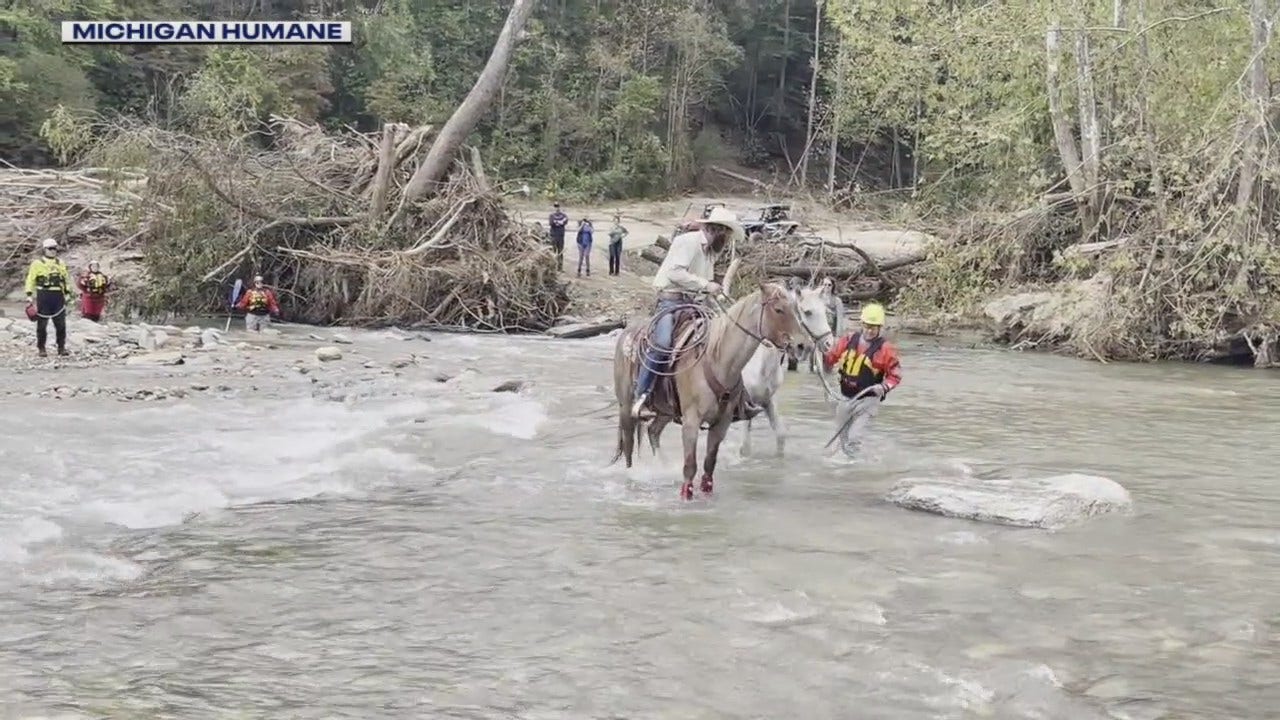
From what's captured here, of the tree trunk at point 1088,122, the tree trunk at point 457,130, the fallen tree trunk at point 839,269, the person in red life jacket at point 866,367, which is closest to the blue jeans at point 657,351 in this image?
the person in red life jacket at point 866,367

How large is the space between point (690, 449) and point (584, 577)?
191 centimetres

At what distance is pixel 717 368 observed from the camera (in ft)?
30.4

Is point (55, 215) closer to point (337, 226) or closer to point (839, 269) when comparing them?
point (337, 226)

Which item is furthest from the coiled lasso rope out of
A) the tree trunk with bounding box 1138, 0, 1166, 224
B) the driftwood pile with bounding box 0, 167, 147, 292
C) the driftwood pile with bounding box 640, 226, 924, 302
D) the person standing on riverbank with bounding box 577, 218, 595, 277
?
the person standing on riverbank with bounding box 577, 218, 595, 277

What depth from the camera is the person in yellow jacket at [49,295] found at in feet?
54.6

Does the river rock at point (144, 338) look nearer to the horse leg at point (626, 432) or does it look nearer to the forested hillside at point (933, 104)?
the forested hillside at point (933, 104)

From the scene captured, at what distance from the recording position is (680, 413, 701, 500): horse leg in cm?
933

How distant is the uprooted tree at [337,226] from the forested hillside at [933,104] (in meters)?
1.25

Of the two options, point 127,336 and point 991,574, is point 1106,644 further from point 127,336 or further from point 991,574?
point 127,336

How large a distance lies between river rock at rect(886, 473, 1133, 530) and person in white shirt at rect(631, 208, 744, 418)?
7.13 ft

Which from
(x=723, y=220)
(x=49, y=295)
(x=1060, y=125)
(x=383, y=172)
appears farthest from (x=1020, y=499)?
(x=1060, y=125)

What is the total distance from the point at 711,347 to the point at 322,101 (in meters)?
42.5

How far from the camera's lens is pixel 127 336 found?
19.0 meters

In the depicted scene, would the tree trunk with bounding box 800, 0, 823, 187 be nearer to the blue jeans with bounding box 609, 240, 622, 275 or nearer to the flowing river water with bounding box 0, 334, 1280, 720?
the blue jeans with bounding box 609, 240, 622, 275
